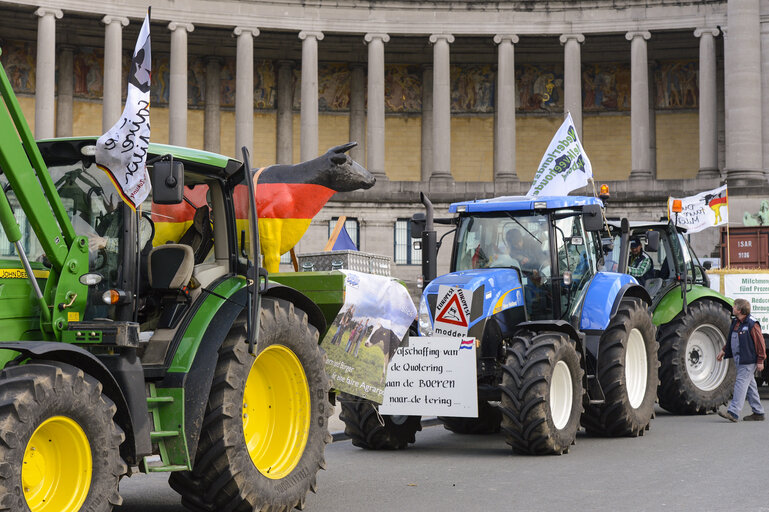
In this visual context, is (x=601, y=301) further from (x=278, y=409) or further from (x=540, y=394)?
(x=278, y=409)

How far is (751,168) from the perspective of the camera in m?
43.2

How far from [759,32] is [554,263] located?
113ft

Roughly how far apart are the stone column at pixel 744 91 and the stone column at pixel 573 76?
6007mm

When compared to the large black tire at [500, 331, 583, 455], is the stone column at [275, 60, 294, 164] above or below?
above

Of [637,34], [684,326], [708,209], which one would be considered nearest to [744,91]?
[637,34]

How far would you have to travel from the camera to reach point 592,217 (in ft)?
43.4

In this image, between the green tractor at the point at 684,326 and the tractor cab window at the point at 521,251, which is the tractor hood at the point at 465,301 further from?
the green tractor at the point at 684,326

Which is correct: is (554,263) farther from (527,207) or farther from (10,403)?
(10,403)

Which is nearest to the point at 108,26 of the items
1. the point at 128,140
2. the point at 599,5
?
the point at 599,5

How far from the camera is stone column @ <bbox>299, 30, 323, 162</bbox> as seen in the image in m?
45.6

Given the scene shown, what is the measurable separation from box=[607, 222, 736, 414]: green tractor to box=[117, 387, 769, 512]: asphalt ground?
2526 millimetres

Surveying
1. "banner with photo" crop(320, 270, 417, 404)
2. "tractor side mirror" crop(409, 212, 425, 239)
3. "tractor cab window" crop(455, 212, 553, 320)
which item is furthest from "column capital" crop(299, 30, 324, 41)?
"banner with photo" crop(320, 270, 417, 404)

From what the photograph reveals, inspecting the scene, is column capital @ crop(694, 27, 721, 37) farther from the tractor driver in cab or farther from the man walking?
the man walking

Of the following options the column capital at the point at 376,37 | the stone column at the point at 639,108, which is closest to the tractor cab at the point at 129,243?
the stone column at the point at 639,108
